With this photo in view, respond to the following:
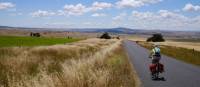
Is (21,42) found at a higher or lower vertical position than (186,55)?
lower

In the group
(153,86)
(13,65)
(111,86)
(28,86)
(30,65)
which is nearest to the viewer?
(28,86)

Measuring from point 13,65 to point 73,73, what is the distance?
6794mm

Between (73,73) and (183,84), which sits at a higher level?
(73,73)

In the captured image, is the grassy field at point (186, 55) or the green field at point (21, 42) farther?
the green field at point (21, 42)

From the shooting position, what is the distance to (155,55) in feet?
51.5

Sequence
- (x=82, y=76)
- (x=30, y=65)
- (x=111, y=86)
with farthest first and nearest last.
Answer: (x=30, y=65), (x=111, y=86), (x=82, y=76)

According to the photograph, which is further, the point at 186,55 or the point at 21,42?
the point at 21,42

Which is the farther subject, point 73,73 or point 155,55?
point 155,55

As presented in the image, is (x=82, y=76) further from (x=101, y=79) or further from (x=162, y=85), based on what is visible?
(x=162, y=85)

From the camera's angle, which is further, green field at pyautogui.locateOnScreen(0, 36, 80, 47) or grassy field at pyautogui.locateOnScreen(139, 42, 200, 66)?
green field at pyautogui.locateOnScreen(0, 36, 80, 47)

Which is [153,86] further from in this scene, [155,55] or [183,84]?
[155,55]

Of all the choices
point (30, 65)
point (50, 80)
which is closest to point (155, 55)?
point (30, 65)

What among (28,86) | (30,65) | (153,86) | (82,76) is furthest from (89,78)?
(30,65)

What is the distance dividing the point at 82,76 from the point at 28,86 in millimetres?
1675
